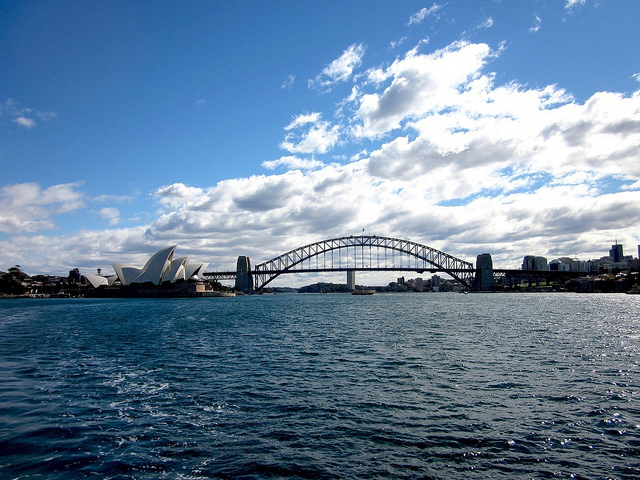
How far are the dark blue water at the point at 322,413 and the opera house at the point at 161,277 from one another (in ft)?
322

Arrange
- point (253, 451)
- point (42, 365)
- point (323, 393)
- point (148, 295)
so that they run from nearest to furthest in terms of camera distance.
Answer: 1. point (253, 451)
2. point (323, 393)
3. point (42, 365)
4. point (148, 295)

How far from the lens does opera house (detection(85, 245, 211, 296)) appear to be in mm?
113938

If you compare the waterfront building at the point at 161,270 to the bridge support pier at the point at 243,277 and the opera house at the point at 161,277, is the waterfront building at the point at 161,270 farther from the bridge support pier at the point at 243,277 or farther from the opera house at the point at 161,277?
the bridge support pier at the point at 243,277

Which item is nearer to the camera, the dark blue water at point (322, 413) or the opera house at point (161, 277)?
the dark blue water at point (322, 413)

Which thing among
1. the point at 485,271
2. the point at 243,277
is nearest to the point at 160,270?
the point at 243,277

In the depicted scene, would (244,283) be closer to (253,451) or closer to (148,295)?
(148,295)

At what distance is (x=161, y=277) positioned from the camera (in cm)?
11625

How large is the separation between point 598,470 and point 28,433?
425 inches

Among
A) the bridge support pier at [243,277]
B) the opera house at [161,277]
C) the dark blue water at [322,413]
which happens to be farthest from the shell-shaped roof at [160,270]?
the dark blue water at [322,413]

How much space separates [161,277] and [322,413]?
115 metres

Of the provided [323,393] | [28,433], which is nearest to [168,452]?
[28,433]

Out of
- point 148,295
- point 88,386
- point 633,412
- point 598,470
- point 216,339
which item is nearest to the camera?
point 598,470

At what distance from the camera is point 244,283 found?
154750mm

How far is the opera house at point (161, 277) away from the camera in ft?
374
